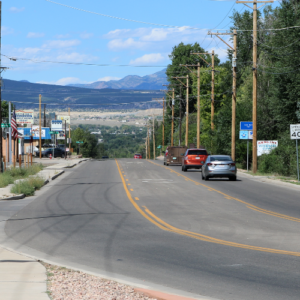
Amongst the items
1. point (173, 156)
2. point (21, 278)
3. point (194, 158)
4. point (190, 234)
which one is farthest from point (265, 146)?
point (21, 278)

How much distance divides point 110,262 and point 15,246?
8.76ft

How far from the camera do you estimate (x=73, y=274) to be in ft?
26.2

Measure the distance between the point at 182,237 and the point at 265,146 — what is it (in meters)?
28.1

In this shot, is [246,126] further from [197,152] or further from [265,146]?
[197,152]

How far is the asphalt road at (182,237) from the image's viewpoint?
794cm

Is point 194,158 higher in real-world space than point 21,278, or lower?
higher

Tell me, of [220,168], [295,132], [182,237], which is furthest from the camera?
[220,168]

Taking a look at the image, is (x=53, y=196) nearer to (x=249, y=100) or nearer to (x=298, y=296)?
(x=298, y=296)

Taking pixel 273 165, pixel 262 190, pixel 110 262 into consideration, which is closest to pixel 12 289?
pixel 110 262

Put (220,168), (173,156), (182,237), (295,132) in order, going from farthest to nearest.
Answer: (173,156), (220,168), (295,132), (182,237)

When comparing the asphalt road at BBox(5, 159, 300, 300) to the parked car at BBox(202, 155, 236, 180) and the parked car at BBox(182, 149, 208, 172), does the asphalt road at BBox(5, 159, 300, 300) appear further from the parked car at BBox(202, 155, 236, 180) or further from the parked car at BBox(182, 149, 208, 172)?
the parked car at BBox(182, 149, 208, 172)

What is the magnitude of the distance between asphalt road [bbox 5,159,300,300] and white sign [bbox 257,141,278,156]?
674 inches

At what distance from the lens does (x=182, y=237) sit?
11.9 metres

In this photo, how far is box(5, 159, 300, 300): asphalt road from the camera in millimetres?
7938
